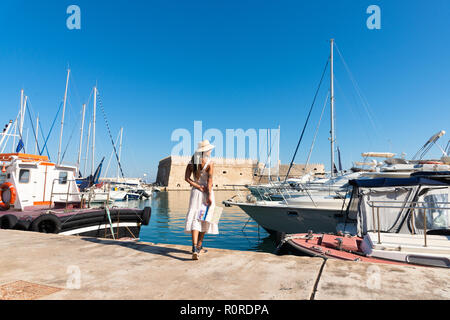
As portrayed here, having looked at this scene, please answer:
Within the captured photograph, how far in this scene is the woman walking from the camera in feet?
11.9

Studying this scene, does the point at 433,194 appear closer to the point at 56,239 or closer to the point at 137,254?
the point at 137,254

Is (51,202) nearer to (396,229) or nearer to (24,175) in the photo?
(24,175)

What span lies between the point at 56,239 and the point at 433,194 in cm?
796

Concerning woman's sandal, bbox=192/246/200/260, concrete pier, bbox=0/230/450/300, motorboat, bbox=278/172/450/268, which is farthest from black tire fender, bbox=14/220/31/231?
motorboat, bbox=278/172/450/268

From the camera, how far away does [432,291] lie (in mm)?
2240

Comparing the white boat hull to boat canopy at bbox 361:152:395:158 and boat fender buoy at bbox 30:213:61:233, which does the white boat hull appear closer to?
boat fender buoy at bbox 30:213:61:233

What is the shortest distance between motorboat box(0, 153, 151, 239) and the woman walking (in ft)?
17.3

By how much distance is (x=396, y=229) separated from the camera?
6.36m

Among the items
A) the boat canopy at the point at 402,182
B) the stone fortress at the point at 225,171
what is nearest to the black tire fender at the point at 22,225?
the boat canopy at the point at 402,182

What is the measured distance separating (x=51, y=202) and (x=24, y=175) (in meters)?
1.26

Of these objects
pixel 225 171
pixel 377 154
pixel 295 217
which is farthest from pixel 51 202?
pixel 225 171
